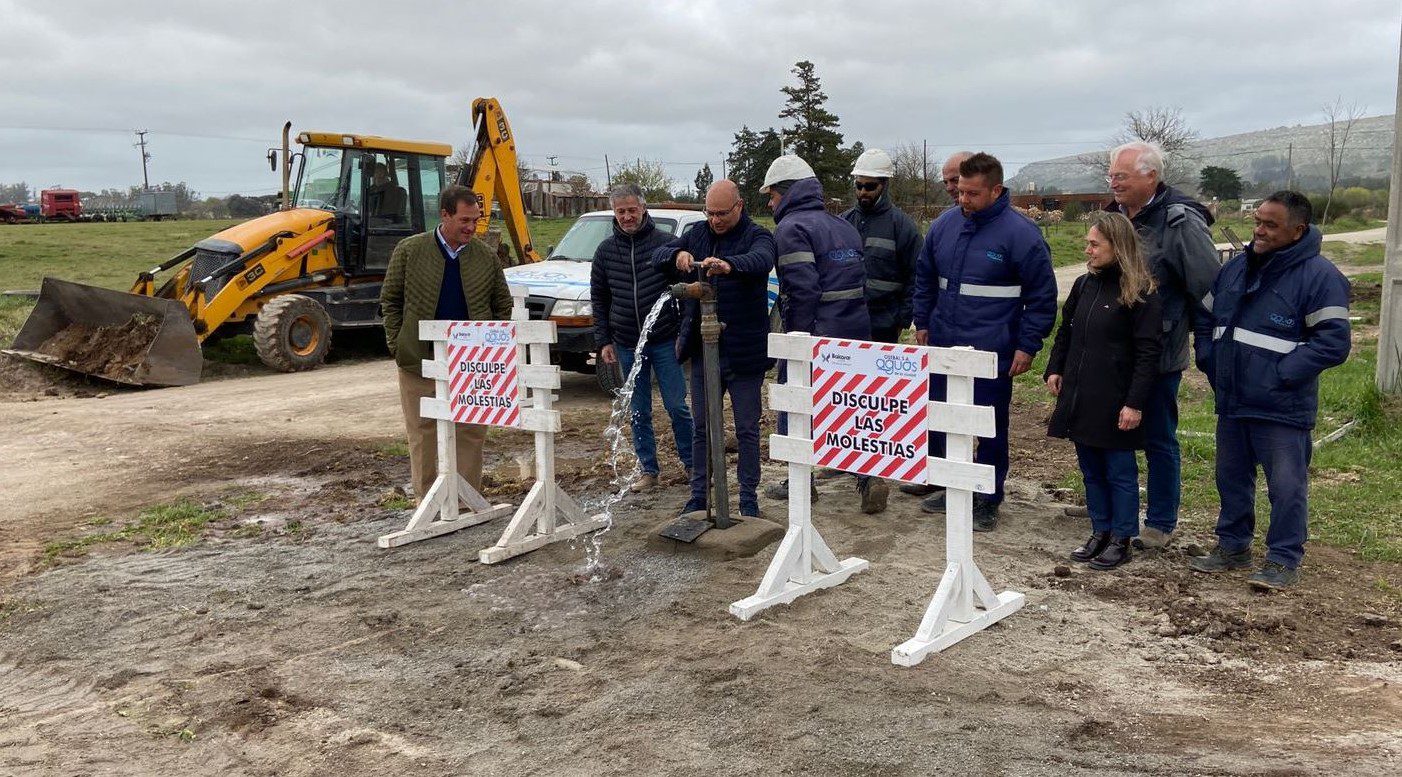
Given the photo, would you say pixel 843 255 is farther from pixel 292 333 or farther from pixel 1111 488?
pixel 292 333

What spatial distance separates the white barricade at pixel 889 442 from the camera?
16.2 ft

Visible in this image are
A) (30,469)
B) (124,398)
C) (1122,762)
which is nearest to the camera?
(1122,762)

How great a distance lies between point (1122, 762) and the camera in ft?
12.6

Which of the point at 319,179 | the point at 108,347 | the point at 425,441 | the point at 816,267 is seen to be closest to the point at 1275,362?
the point at 816,267

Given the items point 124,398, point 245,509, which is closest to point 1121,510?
point 245,509

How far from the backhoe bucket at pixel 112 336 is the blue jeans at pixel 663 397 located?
25.4ft

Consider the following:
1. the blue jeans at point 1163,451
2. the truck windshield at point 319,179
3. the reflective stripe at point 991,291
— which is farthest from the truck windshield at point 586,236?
the blue jeans at point 1163,451

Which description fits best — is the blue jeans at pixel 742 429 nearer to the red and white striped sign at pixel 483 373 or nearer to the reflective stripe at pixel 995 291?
the red and white striped sign at pixel 483 373

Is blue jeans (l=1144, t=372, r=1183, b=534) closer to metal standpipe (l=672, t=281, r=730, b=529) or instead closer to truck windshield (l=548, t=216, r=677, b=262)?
metal standpipe (l=672, t=281, r=730, b=529)

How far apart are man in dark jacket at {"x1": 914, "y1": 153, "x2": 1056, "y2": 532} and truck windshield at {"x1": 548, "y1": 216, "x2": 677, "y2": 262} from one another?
20.5 feet

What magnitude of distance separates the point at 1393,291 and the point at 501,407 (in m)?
7.56

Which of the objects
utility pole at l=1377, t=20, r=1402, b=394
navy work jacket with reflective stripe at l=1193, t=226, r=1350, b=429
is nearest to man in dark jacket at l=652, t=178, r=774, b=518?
navy work jacket with reflective stripe at l=1193, t=226, r=1350, b=429

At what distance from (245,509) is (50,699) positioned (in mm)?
3205

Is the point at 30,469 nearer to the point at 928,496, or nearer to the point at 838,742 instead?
the point at 928,496
